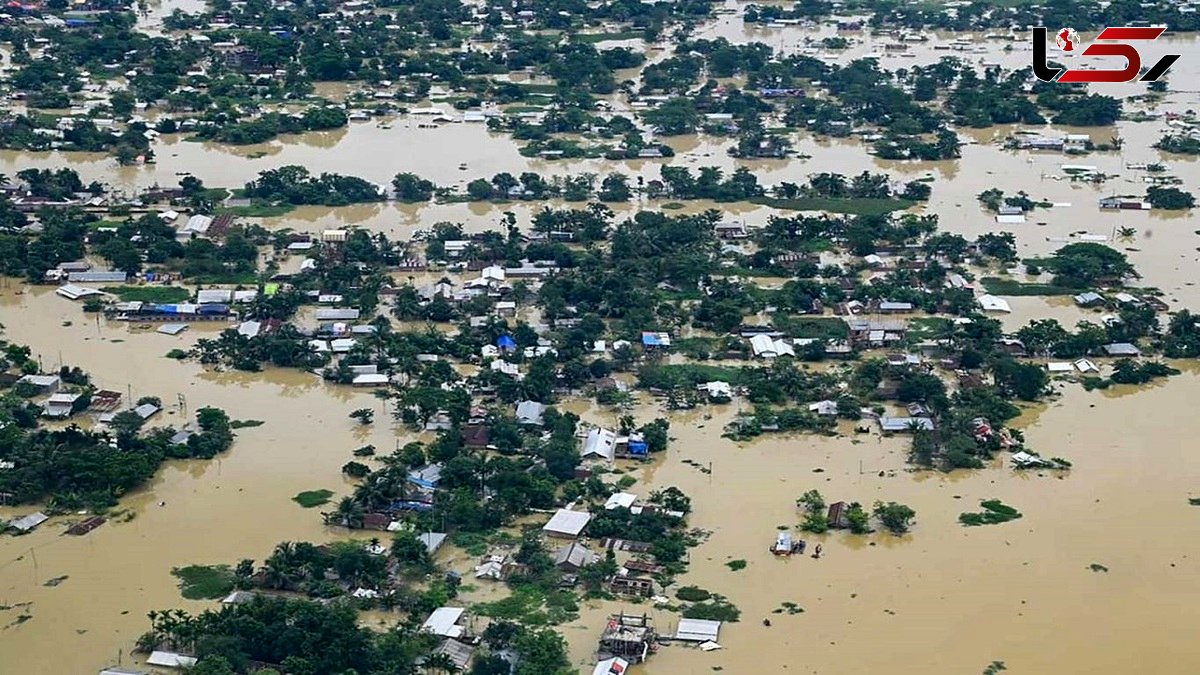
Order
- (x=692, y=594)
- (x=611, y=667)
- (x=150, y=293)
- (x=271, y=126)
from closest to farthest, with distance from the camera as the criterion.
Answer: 1. (x=611, y=667)
2. (x=692, y=594)
3. (x=150, y=293)
4. (x=271, y=126)

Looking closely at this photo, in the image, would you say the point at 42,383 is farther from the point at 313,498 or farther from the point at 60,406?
the point at 313,498

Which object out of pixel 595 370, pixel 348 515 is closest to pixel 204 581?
pixel 348 515

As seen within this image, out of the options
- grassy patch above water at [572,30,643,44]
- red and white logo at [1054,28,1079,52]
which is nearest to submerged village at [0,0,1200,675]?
red and white logo at [1054,28,1079,52]

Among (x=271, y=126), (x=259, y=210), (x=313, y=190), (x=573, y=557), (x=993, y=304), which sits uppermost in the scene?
(x=271, y=126)

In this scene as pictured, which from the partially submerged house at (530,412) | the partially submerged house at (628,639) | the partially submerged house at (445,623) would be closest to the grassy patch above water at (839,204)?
the partially submerged house at (530,412)

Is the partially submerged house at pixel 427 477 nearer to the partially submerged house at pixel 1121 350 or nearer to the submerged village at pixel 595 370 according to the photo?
the submerged village at pixel 595 370

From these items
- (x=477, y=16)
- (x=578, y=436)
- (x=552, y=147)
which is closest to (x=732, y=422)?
(x=578, y=436)
